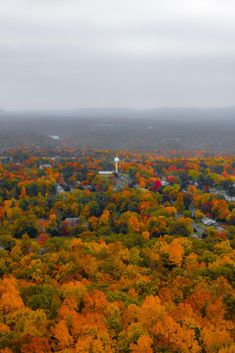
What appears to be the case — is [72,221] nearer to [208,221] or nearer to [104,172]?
[208,221]

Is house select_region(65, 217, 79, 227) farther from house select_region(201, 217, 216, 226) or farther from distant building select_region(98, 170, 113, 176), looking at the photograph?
distant building select_region(98, 170, 113, 176)

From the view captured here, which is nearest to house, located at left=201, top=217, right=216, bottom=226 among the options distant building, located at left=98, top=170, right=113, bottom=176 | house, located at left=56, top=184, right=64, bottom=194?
house, located at left=56, top=184, right=64, bottom=194

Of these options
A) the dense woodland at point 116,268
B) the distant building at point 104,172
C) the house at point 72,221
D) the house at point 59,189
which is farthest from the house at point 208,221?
the distant building at point 104,172

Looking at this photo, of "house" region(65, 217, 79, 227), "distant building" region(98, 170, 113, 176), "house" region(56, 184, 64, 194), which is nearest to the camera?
"house" region(65, 217, 79, 227)

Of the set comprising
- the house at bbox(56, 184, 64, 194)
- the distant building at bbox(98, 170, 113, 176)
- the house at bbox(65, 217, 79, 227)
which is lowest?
the house at bbox(65, 217, 79, 227)

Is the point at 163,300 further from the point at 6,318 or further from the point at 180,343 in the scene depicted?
the point at 6,318

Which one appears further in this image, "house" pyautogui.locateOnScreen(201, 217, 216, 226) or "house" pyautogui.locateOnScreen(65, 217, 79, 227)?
"house" pyautogui.locateOnScreen(201, 217, 216, 226)

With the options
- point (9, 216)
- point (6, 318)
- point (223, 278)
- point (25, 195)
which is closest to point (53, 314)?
point (6, 318)

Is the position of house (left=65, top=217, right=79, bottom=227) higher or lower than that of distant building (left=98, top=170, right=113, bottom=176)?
lower
